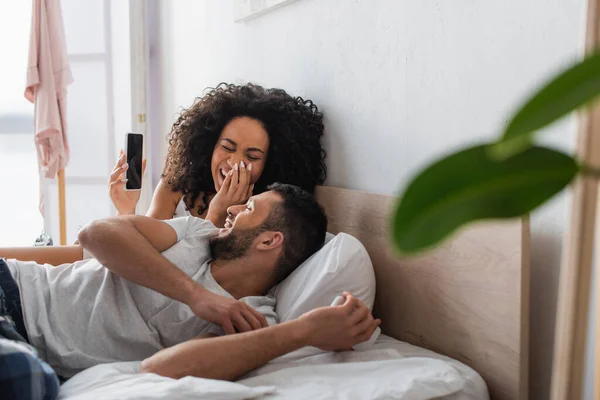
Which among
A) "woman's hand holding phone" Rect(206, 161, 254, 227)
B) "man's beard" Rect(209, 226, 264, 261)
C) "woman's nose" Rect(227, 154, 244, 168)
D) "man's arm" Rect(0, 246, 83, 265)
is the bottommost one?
"man's arm" Rect(0, 246, 83, 265)

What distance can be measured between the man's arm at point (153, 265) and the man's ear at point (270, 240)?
7.7 inches

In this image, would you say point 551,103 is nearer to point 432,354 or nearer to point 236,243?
point 432,354

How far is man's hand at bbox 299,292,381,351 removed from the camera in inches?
52.4

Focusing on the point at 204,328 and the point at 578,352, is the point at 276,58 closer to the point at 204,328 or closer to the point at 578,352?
the point at 204,328

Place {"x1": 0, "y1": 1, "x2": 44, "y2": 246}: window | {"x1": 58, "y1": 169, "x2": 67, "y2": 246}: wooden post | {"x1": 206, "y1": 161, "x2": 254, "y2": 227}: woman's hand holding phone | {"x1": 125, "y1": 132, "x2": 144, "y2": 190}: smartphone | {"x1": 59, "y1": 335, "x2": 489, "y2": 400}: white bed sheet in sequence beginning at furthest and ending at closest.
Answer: {"x1": 0, "y1": 1, "x2": 44, "y2": 246}: window → {"x1": 58, "y1": 169, "x2": 67, "y2": 246}: wooden post → {"x1": 125, "y1": 132, "x2": 144, "y2": 190}: smartphone → {"x1": 206, "y1": 161, "x2": 254, "y2": 227}: woman's hand holding phone → {"x1": 59, "y1": 335, "x2": 489, "y2": 400}: white bed sheet

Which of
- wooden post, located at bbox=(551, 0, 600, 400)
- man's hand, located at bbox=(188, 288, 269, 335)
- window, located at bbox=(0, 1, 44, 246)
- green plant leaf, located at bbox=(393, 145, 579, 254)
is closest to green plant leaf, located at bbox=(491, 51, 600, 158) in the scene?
green plant leaf, located at bbox=(393, 145, 579, 254)

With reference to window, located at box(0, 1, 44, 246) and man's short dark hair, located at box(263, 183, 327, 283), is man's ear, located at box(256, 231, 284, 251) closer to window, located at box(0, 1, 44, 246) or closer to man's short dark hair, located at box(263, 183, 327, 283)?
man's short dark hair, located at box(263, 183, 327, 283)

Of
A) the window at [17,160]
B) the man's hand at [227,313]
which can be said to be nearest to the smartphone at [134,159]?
the man's hand at [227,313]

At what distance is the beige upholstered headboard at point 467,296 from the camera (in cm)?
124

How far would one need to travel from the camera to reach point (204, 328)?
4.97 ft

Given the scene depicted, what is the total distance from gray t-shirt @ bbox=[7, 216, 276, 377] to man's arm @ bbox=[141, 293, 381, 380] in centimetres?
21

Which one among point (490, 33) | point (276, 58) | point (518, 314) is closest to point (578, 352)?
point (518, 314)

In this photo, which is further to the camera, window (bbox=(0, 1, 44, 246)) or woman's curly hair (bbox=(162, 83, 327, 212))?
window (bbox=(0, 1, 44, 246))

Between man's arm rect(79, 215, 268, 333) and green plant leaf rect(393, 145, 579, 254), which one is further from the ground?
green plant leaf rect(393, 145, 579, 254)
